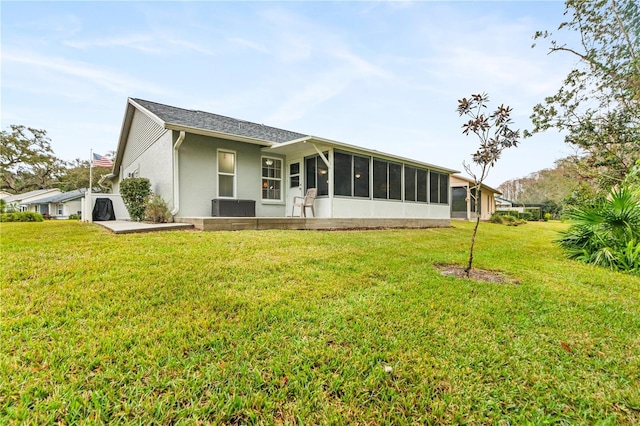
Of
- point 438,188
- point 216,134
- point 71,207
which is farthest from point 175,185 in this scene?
point 71,207

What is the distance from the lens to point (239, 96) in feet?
50.0

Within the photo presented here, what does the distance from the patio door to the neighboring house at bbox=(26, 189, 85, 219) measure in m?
26.2

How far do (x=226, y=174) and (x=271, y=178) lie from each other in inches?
64.3

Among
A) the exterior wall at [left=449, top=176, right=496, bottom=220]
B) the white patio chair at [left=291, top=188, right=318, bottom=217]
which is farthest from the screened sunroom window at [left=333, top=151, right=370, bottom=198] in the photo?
the exterior wall at [left=449, top=176, right=496, bottom=220]

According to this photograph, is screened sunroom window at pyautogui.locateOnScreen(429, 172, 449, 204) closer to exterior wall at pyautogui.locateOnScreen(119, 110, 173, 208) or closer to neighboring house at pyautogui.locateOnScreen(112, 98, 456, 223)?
neighboring house at pyautogui.locateOnScreen(112, 98, 456, 223)

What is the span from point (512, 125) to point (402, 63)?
8.81 meters

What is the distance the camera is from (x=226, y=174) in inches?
333

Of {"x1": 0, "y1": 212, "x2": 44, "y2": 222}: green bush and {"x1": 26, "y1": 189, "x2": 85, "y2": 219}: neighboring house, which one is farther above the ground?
{"x1": 26, "y1": 189, "x2": 85, "y2": 219}: neighboring house

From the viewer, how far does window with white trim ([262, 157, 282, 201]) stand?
9.34 metres

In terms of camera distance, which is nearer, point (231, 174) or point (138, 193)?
point (138, 193)

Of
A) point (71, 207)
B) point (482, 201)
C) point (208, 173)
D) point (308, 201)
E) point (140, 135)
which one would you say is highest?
point (140, 135)

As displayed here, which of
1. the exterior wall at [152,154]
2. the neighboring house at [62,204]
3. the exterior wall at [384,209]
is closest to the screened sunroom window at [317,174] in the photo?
the exterior wall at [384,209]

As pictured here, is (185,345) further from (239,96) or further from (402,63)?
(239,96)

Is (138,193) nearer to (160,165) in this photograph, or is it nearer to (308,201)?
(160,165)
